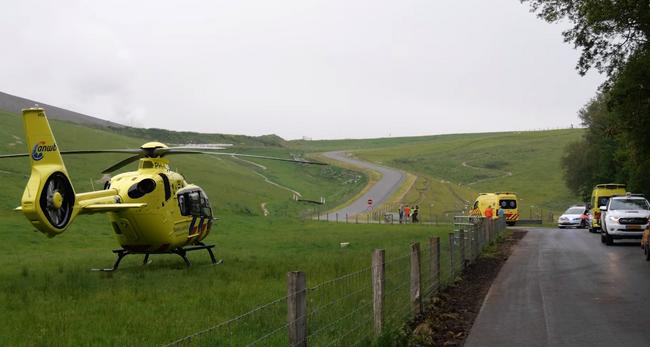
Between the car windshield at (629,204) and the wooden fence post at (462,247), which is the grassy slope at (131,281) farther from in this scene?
the car windshield at (629,204)

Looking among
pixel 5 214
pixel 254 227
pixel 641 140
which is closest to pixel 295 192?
pixel 254 227

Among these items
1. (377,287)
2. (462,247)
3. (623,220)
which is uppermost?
(377,287)

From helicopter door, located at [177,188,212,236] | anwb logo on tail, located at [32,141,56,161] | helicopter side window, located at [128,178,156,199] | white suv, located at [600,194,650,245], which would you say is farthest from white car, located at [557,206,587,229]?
anwb logo on tail, located at [32,141,56,161]

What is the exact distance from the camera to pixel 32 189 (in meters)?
15.2

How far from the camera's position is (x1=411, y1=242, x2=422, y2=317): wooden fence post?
39.2ft

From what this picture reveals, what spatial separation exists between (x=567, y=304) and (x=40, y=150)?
10999 mm

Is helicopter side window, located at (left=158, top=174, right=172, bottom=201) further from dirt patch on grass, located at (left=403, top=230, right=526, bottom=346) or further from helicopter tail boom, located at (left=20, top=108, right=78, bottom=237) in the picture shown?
dirt patch on grass, located at (left=403, top=230, right=526, bottom=346)

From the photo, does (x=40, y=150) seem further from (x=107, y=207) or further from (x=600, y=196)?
(x=600, y=196)

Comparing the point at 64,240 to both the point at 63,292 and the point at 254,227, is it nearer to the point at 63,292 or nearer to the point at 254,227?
the point at 254,227

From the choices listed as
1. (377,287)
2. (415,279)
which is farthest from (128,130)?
(377,287)

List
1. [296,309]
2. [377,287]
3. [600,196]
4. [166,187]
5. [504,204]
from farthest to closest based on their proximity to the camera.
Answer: [504,204] → [600,196] → [166,187] → [377,287] → [296,309]

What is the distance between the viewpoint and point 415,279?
12039mm

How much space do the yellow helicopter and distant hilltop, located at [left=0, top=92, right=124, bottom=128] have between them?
86206 mm

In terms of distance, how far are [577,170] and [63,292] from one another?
69863 mm
